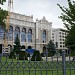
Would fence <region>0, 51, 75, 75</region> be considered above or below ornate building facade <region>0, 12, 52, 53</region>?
below

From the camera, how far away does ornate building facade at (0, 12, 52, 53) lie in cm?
6456

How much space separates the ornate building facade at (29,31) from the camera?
64562mm

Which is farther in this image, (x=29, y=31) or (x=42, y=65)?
(x=29, y=31)

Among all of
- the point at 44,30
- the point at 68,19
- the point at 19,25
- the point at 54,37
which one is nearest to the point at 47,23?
the point at 44,30

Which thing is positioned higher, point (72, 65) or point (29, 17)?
point (29, 17)

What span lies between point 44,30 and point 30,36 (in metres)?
6.99

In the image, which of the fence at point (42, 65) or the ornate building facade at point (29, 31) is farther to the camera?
the ornate building facade at point (29, 31)

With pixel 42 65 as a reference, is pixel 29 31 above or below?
above

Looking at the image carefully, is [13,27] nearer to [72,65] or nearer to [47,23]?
[47,23]

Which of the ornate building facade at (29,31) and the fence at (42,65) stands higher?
the ornate building facade at (29,31)

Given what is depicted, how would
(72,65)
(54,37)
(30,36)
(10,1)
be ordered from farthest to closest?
(54,37), (30,36), (10,1), (72,65)

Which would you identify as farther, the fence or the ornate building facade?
the ornate building facade

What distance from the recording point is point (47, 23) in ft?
249

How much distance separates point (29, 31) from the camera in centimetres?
7056
